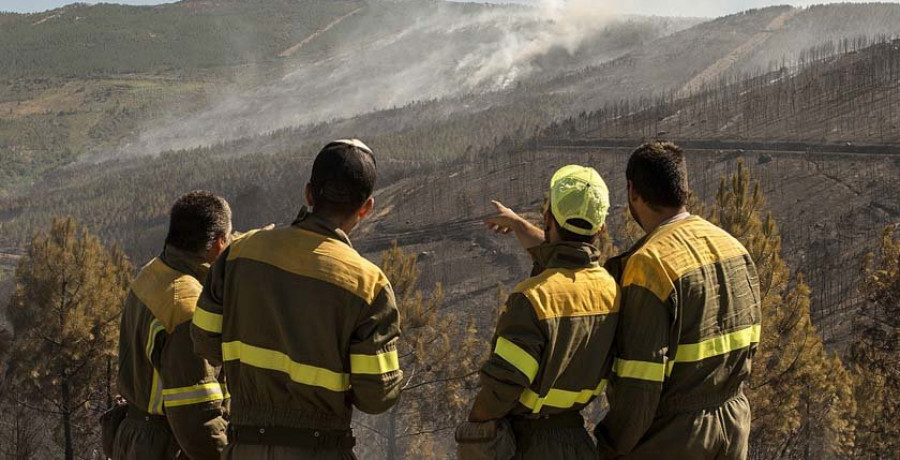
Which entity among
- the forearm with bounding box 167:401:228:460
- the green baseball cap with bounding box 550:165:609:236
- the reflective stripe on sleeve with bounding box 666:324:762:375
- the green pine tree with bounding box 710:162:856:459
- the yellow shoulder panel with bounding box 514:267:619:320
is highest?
the green baseball cap with bounding box 550:165:609:236

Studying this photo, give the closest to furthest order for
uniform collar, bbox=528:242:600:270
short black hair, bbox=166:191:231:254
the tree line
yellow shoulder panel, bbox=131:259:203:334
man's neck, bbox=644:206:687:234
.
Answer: uniform collar, bbox=528:242:600:270 < man's neck, bbox=644:206:687:234 < yellow shoulder panel, bbox=131:259:203:334 < short black hair, bbox=166:191:231:254 < the tree line

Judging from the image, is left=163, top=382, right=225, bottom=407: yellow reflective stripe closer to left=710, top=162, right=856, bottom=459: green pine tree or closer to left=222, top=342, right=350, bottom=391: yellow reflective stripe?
left=222, top=342, right=350, bottom=391: yellow reflective stripe

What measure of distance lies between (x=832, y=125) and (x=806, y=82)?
19.9 m

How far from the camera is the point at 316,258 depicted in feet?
16.3

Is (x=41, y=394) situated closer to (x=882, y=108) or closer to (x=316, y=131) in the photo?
(x=882, y=108)

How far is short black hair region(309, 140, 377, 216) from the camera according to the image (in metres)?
5.04

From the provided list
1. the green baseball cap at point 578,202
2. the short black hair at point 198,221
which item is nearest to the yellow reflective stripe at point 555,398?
the green baseball cap at point 578,202

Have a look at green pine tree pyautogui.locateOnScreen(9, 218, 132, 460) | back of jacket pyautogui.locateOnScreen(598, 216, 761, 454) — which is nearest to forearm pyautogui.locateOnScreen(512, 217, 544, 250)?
back of jacket pyautogui.locateOnScreen(598, 216, 761, 454)

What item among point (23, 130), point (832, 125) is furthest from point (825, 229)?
point (23, 130)

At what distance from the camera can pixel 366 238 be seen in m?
82.8

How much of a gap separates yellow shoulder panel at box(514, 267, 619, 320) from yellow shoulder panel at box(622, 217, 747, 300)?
15 cm

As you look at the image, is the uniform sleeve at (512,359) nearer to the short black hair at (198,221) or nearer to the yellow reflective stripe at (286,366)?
the yellow reflective stripe at (286,366)

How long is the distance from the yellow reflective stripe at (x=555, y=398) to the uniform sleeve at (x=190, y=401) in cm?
174

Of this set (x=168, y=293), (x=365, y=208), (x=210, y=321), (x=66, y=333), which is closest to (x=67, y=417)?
(x=66, y=333)
